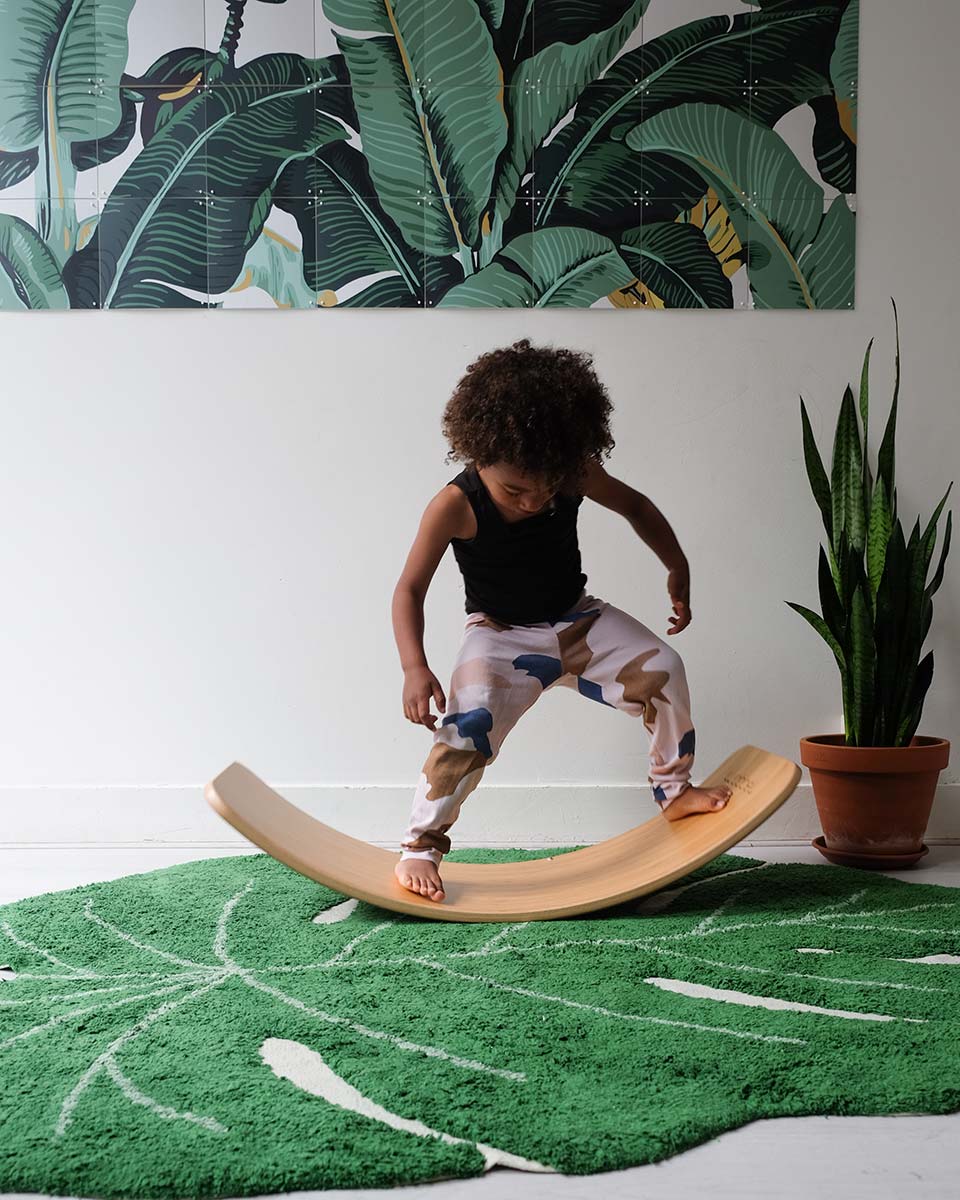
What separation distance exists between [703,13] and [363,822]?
6.96 ft

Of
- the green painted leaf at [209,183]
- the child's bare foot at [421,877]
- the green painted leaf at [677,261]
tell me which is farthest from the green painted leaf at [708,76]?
the child's bare foot at [421,877]

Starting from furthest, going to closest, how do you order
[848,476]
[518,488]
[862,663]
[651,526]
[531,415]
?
[848,476]
[862,663]
[651,526]
[518,488]
[531,415]

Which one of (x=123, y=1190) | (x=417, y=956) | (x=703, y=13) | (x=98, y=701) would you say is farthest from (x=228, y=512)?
(x=123, y=1190)

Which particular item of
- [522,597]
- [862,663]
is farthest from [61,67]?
[862,663]

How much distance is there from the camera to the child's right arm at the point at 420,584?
6.73 feet

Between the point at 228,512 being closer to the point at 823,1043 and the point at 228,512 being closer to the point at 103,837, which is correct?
the point at 103,837

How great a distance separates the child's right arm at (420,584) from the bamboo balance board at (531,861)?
306 mm

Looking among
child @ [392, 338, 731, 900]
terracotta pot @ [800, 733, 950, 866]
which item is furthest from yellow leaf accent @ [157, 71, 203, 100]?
terracotta pot @ [800, 733, 950, 866]

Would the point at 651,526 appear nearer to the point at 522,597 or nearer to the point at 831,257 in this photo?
the point at 522,597

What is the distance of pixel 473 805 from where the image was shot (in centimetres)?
278

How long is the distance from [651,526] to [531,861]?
741 mm

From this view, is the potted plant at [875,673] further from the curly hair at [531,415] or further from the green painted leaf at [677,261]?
the curly hair at [531,415]

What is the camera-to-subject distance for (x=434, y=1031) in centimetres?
147

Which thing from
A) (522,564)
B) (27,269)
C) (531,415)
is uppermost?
(27,269)
